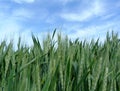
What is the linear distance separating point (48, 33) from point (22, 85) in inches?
36.1

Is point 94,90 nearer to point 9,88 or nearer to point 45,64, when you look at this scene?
point 9,88

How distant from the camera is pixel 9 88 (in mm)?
976

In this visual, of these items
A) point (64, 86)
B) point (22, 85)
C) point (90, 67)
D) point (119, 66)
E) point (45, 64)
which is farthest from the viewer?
point (45, 64)

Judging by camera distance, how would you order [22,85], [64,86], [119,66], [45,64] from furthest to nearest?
1. [45,64]
2. [119,66]
3. [64,86]
4. [22,85]

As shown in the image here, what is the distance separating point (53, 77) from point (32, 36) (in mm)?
1161

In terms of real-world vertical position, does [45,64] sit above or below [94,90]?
above

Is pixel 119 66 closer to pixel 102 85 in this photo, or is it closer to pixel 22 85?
pixel 102 85

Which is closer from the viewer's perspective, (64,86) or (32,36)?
(64,86)

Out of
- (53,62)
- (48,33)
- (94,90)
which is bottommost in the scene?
(94,90)

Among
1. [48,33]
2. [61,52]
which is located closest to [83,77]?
[61,52]

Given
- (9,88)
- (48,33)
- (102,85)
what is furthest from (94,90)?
(48,33)

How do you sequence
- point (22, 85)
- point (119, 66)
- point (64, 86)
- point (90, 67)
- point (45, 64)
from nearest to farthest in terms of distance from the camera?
point (22, 85)
point (64, 86)
point (90, 67)
point (119, 66)
point (45, 64)

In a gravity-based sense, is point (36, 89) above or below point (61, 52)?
below

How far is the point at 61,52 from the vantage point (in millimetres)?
1284
